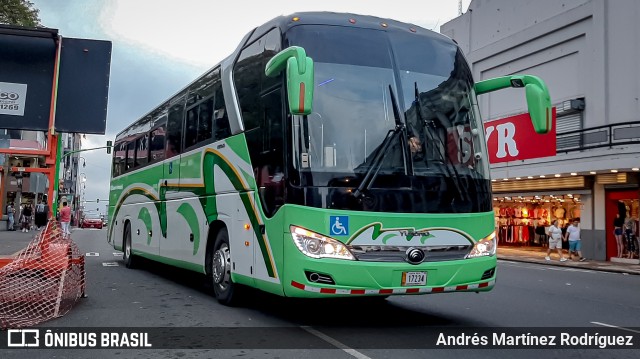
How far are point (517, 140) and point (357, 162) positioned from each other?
69.1 feet

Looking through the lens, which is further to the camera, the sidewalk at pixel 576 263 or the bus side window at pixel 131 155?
the sidewalk at pixel 576 263

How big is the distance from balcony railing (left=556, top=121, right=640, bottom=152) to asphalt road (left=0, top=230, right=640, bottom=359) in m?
11.2

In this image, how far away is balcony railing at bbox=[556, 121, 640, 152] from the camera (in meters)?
22.4

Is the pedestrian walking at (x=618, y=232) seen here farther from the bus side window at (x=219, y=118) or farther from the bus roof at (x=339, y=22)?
the bus side window at (x=219, y=118)

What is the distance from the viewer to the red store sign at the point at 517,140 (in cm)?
2462

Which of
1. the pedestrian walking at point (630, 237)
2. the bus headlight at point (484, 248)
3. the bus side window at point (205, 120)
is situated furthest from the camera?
the pedestrian walking at point (630, 237)

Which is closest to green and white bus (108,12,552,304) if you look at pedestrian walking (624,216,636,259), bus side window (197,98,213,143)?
bus side window (197,98,213,143)

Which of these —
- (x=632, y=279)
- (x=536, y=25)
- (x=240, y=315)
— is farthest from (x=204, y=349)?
(x=536, y=25)

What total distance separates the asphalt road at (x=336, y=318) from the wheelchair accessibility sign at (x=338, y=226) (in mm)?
1216

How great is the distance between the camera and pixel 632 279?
17172 millimetres

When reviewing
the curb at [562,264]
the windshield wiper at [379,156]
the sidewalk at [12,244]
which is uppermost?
the windshield wiper at [379,156]

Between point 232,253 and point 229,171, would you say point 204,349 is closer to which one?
point 232,253

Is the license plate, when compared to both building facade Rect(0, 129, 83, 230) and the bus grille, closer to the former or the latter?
the bus grille

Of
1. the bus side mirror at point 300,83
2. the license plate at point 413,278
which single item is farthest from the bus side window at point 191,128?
the license plate at point 413,278
